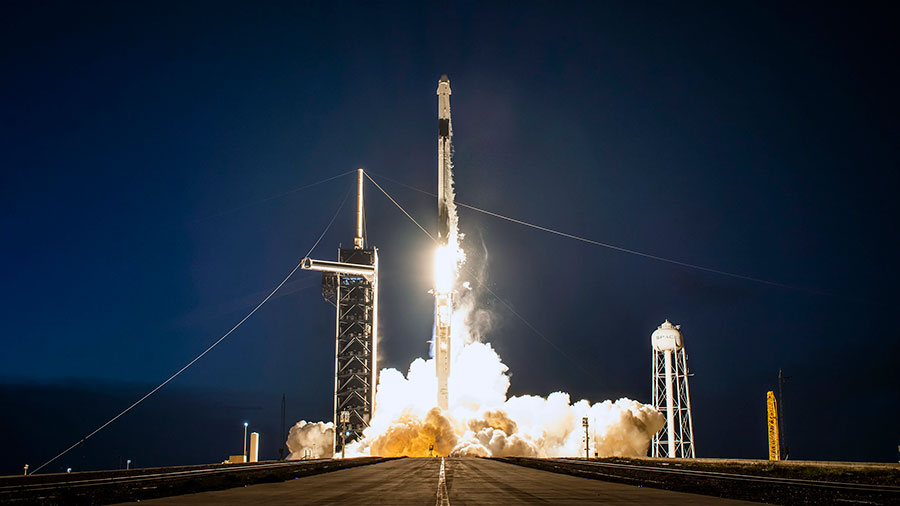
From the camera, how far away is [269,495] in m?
21.8

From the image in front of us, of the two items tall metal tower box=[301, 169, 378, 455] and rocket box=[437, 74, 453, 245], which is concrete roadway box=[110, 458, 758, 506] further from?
tall metal tower box=[301, 169, 378, 455]

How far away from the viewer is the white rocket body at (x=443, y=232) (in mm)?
71125

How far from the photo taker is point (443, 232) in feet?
238

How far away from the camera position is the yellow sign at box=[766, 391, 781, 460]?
2603 inches

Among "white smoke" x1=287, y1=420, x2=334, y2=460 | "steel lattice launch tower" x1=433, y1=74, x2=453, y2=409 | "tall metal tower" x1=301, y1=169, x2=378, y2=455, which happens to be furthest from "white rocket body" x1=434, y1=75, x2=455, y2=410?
"white smoke" x1=287, y1=420, x2=334, y2=460

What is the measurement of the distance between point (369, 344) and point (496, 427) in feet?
58.5

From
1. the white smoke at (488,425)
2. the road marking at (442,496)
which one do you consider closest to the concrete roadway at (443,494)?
the road marking at (442,496)

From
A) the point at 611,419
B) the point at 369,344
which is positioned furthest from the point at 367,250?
the point at 611,419

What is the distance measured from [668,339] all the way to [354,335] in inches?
1377

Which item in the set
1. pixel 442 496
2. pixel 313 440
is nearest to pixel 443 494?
pixel 442 496

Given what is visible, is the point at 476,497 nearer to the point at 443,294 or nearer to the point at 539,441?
the point at 443,294

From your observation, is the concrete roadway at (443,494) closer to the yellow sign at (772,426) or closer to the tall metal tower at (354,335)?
the yellow sign at (772,426)

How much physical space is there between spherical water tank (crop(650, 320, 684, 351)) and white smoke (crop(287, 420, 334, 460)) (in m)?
38.8

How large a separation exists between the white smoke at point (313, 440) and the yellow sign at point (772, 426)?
47.6m
